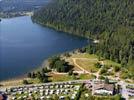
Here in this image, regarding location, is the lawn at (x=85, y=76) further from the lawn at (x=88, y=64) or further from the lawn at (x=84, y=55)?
the lawn at (x=84, y=55)

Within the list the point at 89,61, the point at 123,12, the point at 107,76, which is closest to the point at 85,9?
the point at 123,12

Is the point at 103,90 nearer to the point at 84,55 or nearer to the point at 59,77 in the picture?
the point at 59,77

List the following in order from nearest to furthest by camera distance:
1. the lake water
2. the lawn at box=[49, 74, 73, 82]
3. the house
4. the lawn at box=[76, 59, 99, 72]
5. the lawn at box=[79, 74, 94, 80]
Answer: the house < the lawn at box=[49, 74, 73, 82] < the lawn at box=[79, 74, 94, 80] < the lawn at box=[76, 59, 99, 72] < the lake water

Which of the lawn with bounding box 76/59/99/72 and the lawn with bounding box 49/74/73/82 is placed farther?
the lawn with bounding box 76/59/99/72

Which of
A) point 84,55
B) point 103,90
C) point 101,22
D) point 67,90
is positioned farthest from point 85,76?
point 101,22

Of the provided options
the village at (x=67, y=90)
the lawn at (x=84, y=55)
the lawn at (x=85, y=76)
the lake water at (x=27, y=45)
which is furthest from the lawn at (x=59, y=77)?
the lawn at (x=84, y=55)

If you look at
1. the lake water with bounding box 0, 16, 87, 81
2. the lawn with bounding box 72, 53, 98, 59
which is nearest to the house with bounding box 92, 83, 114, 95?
the lake water with bounding box 0, 16, 87, 81

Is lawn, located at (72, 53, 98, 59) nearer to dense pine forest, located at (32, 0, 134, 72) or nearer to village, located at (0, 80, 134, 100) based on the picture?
dense pine forest, located at (32, 0, 134, 72)
